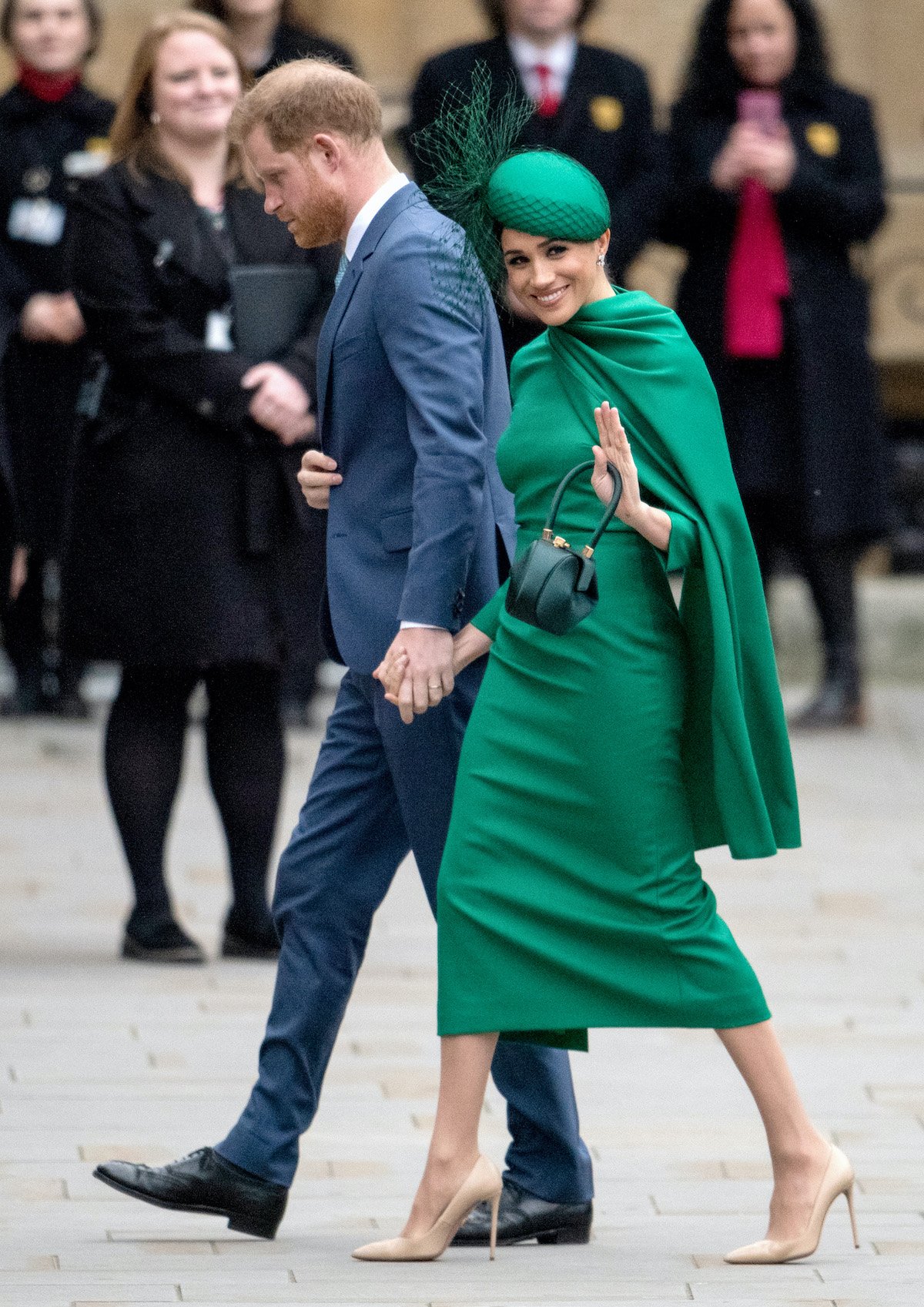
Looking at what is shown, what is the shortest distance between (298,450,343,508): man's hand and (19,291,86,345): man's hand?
14.6ft

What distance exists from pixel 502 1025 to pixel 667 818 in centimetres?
37

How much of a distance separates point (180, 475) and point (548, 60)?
2.99 m

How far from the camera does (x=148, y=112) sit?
20.3 ft

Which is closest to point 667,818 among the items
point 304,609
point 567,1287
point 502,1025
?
point 502,1025

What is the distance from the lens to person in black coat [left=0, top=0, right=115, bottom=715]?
8.67 metres

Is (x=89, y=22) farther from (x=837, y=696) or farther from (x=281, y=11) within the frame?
(x=837, y=696)

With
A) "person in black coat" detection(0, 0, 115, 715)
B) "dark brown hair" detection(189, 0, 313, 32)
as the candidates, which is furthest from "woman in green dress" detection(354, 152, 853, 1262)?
"dark brown hair" detection(189, 0, 313, 32)

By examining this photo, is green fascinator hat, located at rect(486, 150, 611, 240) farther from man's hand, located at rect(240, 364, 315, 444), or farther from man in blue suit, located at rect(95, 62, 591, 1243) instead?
man's hand, located at rect(240, 364, 315, 444)

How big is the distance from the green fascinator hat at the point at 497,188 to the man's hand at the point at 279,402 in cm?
196

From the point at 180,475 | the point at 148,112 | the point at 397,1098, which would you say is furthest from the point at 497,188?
the point at 148,112

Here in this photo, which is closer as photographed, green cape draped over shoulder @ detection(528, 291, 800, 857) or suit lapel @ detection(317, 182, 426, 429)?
green cape draped over shoulder @ detection(528, 291, 800, 857)

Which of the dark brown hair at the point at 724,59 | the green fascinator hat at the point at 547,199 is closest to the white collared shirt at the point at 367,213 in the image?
the green fascinator hat at the point at 547,199

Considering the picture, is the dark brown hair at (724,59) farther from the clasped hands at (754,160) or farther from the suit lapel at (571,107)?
the suit lapel at (571,107)

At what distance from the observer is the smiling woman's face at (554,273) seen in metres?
3.91
